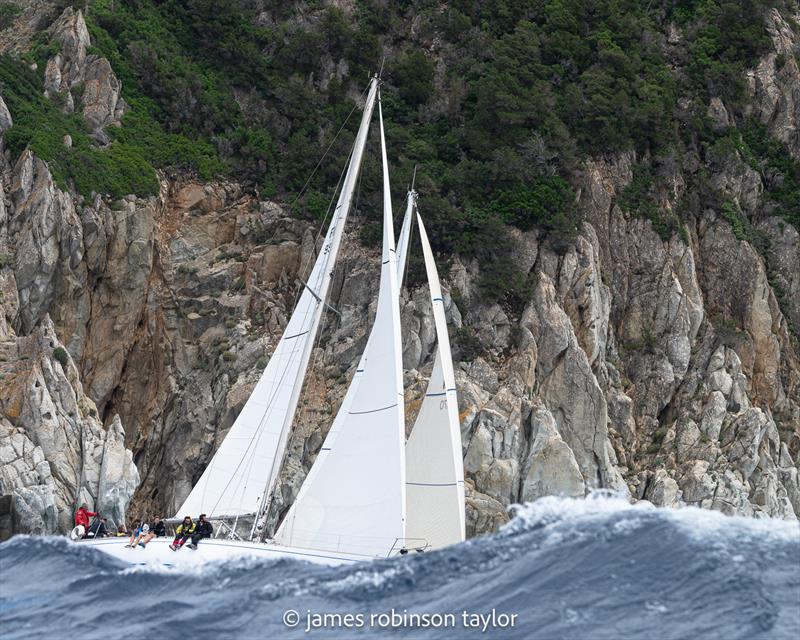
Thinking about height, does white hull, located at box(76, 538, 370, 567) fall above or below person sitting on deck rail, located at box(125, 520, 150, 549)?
below

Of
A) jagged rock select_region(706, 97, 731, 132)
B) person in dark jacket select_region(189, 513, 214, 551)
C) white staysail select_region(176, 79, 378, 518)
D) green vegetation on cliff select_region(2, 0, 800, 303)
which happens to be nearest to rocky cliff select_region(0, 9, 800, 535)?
green vegetation on cliff select_region(2, 0, 800, 303)

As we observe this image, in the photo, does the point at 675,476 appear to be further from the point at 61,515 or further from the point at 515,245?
the point at 61,515

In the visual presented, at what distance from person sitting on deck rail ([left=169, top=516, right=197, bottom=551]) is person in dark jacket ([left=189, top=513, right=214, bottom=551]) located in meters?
0.13

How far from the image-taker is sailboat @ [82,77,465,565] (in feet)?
84.5

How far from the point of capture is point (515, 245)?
39.0 metres

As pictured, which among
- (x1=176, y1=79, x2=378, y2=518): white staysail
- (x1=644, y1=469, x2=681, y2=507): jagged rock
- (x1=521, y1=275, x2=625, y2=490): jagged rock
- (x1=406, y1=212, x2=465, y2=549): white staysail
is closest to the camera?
(x1=406, y1=212, x2=465, y2=549): white staysail

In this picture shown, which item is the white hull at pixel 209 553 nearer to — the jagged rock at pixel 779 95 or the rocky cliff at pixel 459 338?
the rocky cliff at pixel 459 338

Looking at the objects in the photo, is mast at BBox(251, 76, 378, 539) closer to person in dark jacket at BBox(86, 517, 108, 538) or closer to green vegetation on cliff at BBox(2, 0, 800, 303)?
person in dark jacket at BBox(86, 517, 108, 538)

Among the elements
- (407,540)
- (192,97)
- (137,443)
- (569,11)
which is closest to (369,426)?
(407,540)

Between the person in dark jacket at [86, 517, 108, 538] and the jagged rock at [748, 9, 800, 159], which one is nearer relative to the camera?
the person in dark jacket at [86, 517, 108, 538]

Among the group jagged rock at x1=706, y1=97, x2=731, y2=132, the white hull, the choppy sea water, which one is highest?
jagged rock at x1=706, y1=97, x2=731, y2=132

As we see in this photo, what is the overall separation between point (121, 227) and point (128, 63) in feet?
25.3

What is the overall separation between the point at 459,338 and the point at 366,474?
36.6ft

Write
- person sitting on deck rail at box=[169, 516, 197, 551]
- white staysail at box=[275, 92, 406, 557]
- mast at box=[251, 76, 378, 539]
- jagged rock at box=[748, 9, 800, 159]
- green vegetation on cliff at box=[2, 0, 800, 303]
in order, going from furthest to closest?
jagged rock at box=[748, 9, 800, 159], green vegetation on cliff at box=[2, 0, 800, 303], mast at box=[251, 76, 378, 539], white staysail at box=[275, 92, 406, 557], person sitting on deck rail at box=[169, 516, 197, 551]
